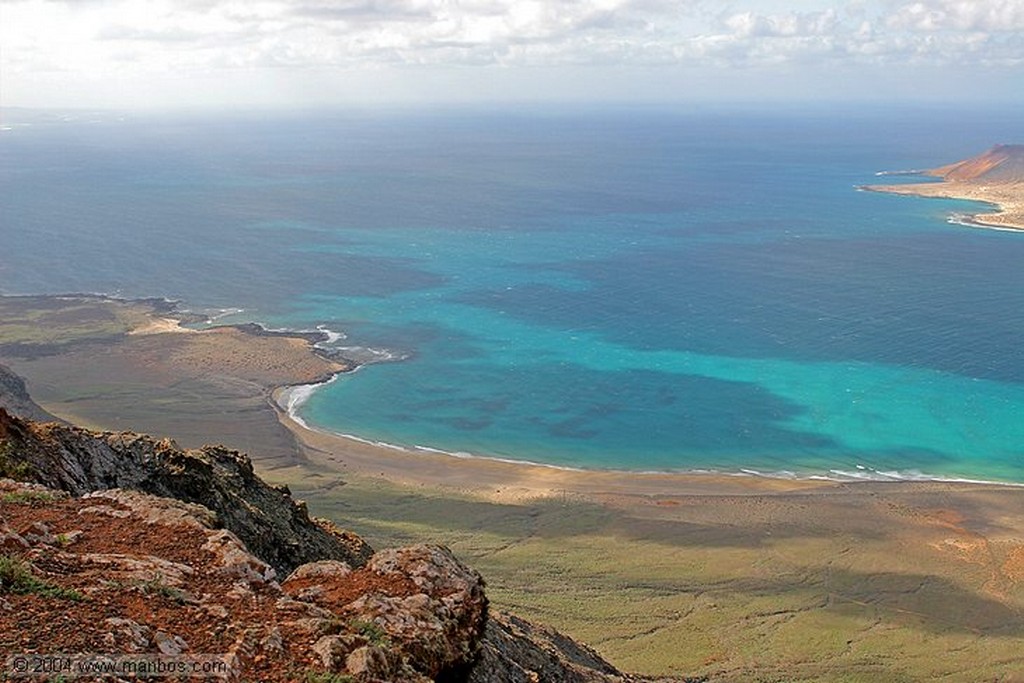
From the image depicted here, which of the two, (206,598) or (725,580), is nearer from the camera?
(206,598)

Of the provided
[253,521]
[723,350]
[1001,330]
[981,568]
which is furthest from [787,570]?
[1001,330]

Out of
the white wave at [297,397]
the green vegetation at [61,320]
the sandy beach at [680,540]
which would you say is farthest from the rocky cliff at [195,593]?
the green vegetation at [61,320]

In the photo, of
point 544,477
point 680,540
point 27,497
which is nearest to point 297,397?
point 544,477

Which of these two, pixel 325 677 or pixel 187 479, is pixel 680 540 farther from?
pixel 325 677

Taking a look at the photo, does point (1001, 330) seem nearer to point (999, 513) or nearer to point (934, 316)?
point (934, 316)

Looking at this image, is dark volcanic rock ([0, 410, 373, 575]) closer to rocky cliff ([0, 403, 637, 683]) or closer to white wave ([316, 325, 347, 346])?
rocky cliff ([0, 403, 637, 683])

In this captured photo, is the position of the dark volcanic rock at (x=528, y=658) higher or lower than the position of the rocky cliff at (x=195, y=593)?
lower

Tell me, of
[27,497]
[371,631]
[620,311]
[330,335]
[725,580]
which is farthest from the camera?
[620,311]

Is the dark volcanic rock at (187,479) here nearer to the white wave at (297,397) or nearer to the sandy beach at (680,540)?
the sandy beach at (680,540)
